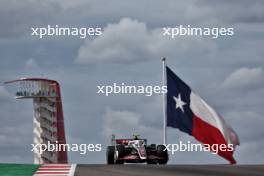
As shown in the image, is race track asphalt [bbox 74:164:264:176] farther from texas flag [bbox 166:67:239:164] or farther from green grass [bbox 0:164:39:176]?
texas flag [bbox 166:67:239:164]

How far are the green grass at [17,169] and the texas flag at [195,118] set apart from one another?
8223 mm

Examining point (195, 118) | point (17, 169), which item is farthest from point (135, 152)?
point (17, 169)

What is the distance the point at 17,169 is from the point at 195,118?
32.6 ft

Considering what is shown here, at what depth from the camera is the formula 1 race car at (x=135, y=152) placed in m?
38.7

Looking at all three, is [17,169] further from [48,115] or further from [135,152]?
[48,115]

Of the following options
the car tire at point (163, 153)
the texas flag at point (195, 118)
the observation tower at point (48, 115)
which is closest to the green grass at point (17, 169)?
the texas flag at point (195, 118)

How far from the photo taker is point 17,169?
94.2ft

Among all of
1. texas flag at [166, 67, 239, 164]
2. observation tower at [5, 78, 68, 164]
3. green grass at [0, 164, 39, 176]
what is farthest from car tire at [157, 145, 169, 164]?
observation tower at [5, 78, 68, 164]

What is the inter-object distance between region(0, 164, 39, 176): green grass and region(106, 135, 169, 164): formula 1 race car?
9.10 meters

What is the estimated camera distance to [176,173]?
91.5 feet

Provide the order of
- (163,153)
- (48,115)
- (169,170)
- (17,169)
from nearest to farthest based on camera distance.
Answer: (17,169) → (169,170) → (163,153) → (48,115)

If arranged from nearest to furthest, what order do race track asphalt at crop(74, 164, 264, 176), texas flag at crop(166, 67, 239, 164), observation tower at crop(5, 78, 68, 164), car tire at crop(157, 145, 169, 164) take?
race track asphalt at crop(74, 164, 264, 176) < texas flag at crop(166, 67, 239, 164) < car tire at crop(157, 145, 169, 164) < observation tower at crop(5, 78, 68, 164)

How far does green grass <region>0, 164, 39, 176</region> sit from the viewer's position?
2741 cm

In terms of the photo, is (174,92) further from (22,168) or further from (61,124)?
(61,124)
